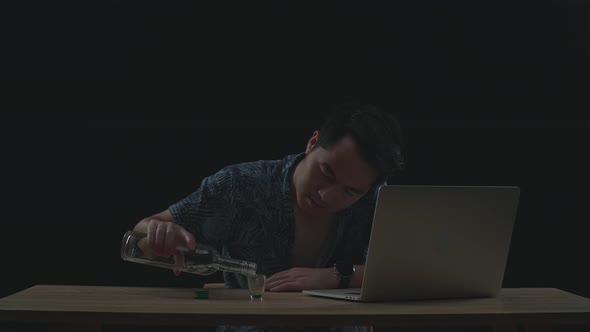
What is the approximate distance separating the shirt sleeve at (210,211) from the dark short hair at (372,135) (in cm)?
25

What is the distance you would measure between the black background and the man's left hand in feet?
3.85

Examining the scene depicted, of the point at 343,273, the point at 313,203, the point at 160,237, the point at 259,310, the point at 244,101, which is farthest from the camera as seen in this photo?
the point at 244,101

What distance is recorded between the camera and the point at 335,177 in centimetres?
175

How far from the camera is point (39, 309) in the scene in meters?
1.27

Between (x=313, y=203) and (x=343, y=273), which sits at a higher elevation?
(x=313, y=203)

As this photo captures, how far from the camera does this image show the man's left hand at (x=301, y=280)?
1650 millimetres

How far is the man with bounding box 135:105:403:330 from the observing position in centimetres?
174

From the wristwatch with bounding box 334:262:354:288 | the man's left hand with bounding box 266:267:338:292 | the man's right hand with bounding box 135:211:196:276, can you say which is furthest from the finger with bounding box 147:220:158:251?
the wristwatch with bounding box 334:262:354:288

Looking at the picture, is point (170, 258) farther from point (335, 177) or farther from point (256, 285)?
point (335, 177)

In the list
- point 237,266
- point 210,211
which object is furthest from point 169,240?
point 210,211

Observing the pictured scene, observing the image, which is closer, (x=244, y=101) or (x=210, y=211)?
(x=210, y=211)

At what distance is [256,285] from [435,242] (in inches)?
13.0

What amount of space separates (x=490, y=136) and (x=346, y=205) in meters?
1.25

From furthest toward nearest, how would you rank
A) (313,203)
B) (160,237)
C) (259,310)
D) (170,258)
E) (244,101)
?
(244,101)
(313,203)
(170,258)
(160,237)
(259,310)
